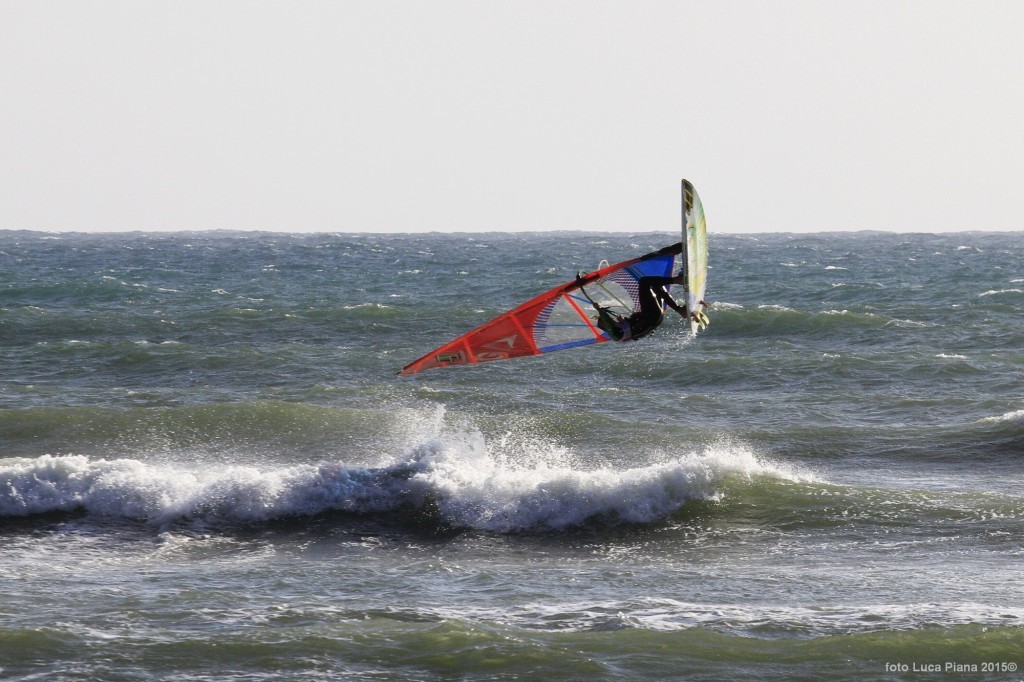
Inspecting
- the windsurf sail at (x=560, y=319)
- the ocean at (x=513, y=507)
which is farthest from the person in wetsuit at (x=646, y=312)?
the ocean at (x=513, y=507)

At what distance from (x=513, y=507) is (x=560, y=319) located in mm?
A: 1995

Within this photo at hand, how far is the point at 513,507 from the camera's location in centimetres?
1195

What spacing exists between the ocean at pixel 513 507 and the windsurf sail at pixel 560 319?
1.69 m

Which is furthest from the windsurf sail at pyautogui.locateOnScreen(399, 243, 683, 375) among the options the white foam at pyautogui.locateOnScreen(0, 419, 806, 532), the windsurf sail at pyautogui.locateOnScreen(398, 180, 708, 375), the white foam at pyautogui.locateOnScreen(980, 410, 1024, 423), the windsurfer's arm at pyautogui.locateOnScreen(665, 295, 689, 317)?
the white foam at pyautogui.locateOnScreen(980, 410, 1024, 423)

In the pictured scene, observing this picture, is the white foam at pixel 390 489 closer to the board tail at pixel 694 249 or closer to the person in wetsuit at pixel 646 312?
the person in wetsuit at pixel 646 312

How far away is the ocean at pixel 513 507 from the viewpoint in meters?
8.26

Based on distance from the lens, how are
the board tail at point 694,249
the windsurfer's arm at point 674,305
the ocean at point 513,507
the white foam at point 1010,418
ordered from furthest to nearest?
the white foam at point 1010,418 < the windsurfer's arm at point 674,305 < the board tail at point 694,249 < the ocean at point 513,507

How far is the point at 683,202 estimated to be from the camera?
9.62m

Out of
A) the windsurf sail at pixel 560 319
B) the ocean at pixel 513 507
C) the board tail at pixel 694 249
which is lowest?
the ocean at pixel 513 507

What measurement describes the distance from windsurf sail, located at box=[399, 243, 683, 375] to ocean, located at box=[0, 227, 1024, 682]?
1.69 m

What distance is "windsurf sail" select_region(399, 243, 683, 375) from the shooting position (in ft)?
35.1

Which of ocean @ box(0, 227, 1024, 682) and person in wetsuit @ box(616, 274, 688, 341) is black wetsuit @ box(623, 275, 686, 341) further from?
ocean @ box(0, 227, 1024, 682)

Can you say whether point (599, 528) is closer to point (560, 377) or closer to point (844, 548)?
point (844, 548)

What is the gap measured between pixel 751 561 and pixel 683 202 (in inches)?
125
